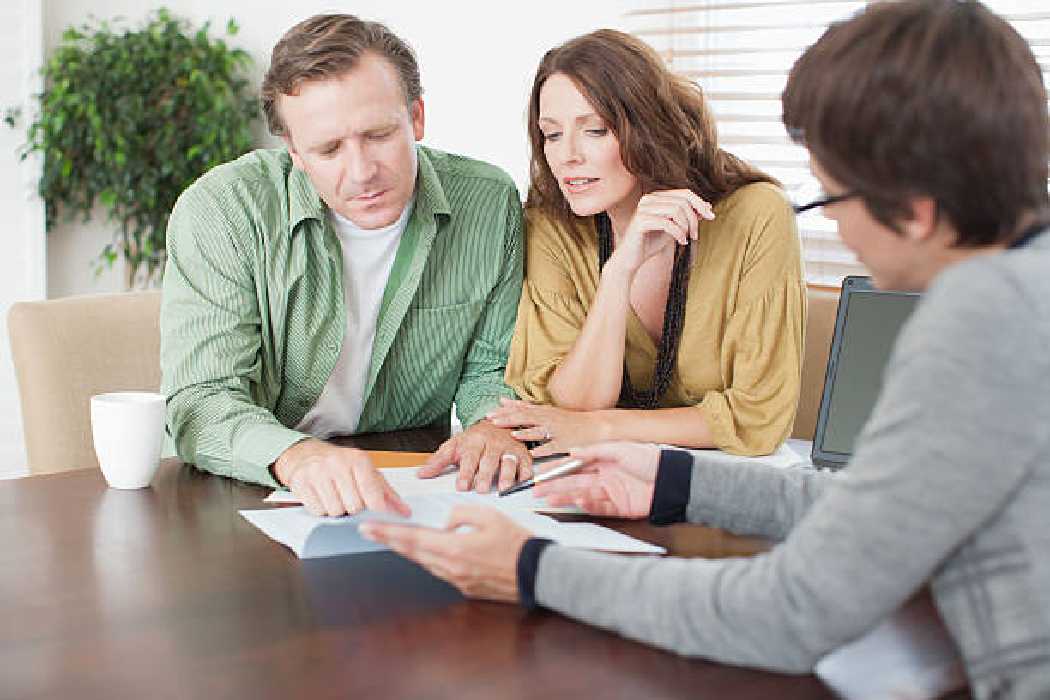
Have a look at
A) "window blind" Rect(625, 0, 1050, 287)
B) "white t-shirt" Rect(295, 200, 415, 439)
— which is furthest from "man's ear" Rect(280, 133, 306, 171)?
"window blind" Rect(625, 0, 1050, 287)

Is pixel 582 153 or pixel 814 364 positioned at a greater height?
pixel 582 153

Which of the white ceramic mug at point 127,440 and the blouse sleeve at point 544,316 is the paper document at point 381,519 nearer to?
the white ceramic mug at point 127,440

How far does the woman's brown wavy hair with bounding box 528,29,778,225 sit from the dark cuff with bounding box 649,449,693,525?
0.77m

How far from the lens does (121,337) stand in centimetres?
212

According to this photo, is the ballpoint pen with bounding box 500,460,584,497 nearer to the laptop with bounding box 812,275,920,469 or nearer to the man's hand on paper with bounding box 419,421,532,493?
the man's hand on paper with bounding box 419,421,532,493

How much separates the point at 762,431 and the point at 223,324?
0.81 m

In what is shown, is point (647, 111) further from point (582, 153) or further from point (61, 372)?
point (61, 372)

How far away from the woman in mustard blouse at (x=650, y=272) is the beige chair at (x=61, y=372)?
2.28 feet

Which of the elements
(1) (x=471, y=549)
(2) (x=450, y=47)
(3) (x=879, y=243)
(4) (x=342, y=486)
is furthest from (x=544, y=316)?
(2) (x=450, y=47)

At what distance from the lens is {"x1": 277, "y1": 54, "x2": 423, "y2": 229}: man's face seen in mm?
1763

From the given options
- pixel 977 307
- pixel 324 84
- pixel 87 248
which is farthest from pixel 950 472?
pixel 87 248

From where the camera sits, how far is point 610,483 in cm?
137

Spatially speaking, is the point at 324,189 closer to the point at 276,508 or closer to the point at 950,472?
the point at 276,508

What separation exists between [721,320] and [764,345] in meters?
0.09
